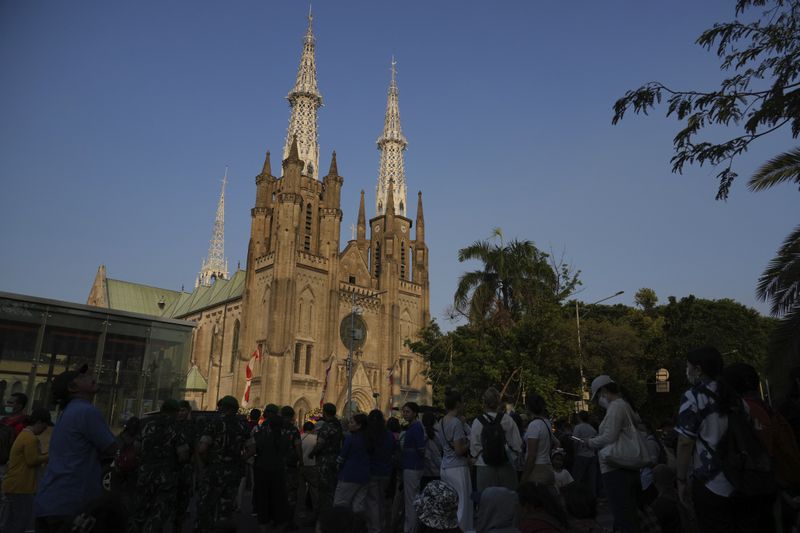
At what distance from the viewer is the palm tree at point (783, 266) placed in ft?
33.9

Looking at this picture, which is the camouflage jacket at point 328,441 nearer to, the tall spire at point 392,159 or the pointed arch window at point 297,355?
the pointed arch window at point 297,355

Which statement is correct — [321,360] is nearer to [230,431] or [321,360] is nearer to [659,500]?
[230,431]

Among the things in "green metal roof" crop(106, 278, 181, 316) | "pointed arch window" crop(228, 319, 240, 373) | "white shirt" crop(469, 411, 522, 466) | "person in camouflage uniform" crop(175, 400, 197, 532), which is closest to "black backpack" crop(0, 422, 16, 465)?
"person in camouflage uniform" crop(175, 400, 197, 532)

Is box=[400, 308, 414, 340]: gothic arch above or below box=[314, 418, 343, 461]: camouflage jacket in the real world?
above

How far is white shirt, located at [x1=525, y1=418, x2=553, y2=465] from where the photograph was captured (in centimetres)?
699

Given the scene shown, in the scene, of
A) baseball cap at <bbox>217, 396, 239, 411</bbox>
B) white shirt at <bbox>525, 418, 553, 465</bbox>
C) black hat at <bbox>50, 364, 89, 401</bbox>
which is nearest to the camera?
black hat at <bbox>50, 364, 89, 401</bbox>

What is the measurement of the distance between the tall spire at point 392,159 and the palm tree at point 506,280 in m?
39.5

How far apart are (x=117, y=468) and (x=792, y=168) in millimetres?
13459

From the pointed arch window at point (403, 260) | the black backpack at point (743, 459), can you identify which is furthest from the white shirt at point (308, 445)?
the pointed arch window at point (403, 260)

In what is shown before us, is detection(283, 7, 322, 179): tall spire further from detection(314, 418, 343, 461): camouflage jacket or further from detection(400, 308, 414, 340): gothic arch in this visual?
detection(314, 418, 343, 461): camouflage jacket

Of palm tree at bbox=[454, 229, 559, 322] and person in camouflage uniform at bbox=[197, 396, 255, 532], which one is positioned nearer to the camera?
person in camouflage uniform at bbox=[197, 396, 255, 532]

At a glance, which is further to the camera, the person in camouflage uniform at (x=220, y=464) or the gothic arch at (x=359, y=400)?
the gothic arch at (x=359, y=400)

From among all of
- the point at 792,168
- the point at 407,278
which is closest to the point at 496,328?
the point at 792,168

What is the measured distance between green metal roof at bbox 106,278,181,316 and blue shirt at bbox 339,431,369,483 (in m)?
69.7
